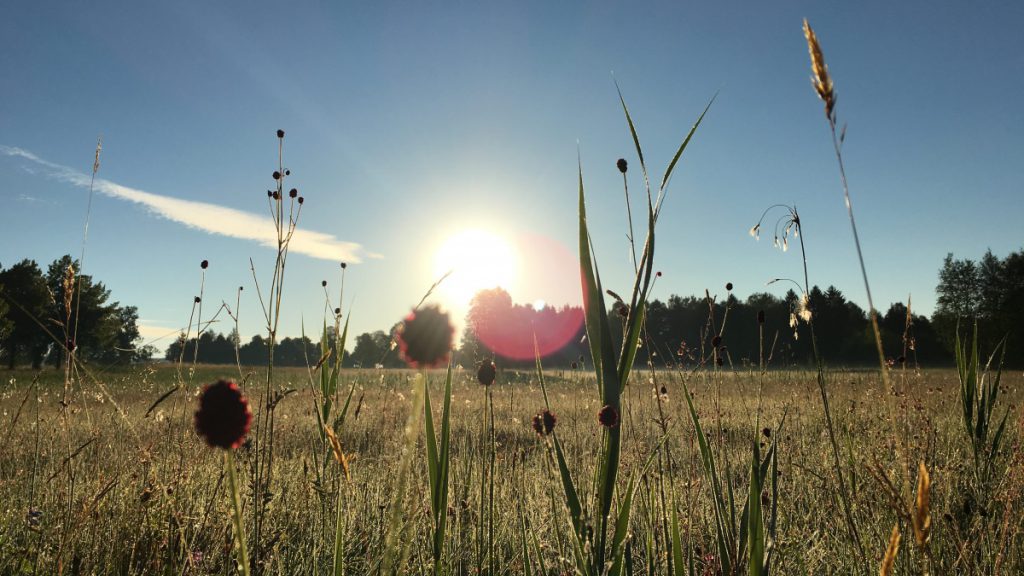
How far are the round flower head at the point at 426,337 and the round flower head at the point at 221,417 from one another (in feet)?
0.86

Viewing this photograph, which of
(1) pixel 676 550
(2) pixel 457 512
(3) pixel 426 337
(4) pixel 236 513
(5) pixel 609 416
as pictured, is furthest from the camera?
(2) pixel 457 512

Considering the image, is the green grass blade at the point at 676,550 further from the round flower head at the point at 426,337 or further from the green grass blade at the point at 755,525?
the round flower head at the point at 426,337

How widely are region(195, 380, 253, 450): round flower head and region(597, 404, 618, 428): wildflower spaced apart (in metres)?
0.71

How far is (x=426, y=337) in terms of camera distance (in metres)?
0.89

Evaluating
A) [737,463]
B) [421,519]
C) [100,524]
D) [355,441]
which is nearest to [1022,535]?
[737,463]

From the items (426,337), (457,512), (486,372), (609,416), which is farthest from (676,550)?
(457,512)

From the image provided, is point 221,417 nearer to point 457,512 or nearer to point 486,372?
point 486,372

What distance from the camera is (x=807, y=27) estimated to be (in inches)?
44.8

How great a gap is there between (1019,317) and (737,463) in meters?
51.6

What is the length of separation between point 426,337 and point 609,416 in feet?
1.58

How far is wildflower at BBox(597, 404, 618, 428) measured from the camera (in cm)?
112

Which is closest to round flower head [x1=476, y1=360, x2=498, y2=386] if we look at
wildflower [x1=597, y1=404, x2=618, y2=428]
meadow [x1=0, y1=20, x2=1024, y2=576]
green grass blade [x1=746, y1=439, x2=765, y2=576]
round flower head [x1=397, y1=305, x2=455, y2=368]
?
meadow [x1=0, y1=20, x2=1024, y2=576]

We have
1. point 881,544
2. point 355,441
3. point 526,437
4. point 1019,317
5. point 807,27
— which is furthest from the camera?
point 1019,317

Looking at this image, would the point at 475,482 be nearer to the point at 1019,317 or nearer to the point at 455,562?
→ the point at 455,562
